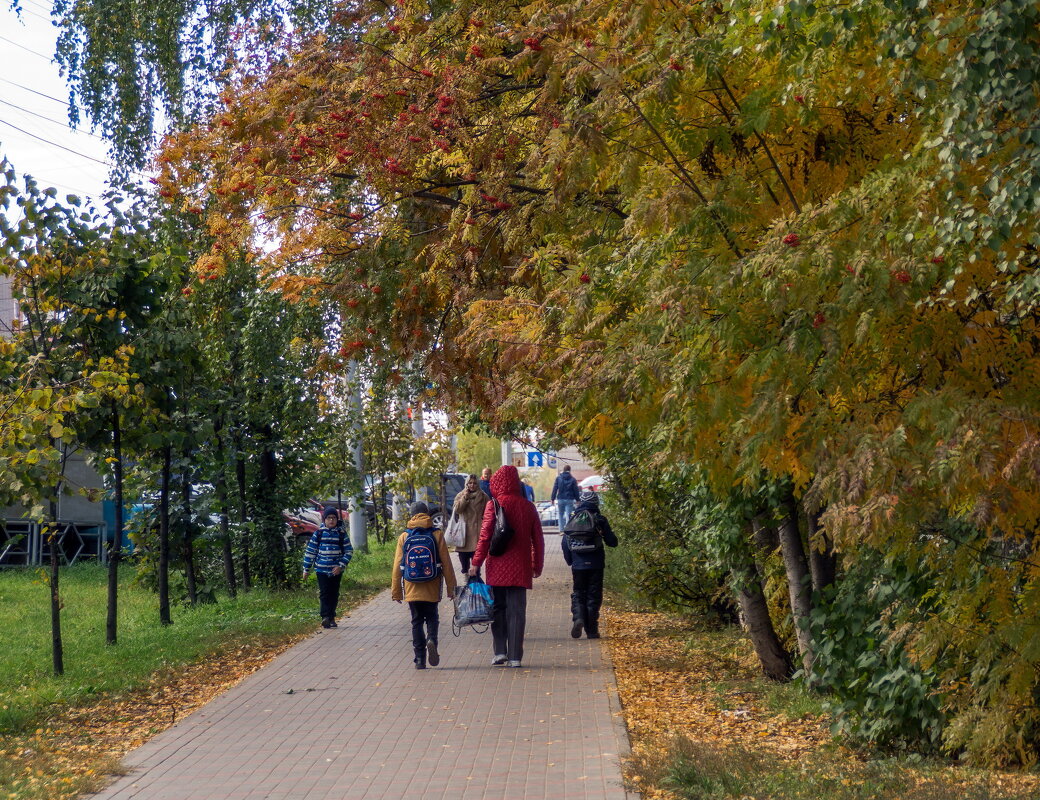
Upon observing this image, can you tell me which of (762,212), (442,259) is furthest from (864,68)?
(442,259)

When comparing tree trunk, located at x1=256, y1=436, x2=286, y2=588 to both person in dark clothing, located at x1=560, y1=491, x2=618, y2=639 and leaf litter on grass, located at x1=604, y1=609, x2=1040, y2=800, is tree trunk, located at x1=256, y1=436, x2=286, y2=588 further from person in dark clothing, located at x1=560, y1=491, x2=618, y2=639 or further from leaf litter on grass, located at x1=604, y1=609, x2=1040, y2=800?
leaf litter on grass, located at x1=604, y1=609, x2=1040, y2=800

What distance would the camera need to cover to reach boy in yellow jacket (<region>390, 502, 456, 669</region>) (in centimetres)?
1073

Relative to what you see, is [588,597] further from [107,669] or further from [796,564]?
[107,669]

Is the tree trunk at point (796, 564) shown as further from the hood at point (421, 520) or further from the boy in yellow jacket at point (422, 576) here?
the hood at point (421, 520)

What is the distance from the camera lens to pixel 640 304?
6.77 meters

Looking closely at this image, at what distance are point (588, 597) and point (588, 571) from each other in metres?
0.37

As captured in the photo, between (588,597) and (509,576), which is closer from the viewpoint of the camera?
(509,576)

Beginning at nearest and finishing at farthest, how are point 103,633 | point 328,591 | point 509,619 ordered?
point 509,619 → point 328,591 → point 103,633

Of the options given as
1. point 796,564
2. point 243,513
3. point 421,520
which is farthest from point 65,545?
point 796,564

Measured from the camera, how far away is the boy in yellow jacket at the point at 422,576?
35.2 feet

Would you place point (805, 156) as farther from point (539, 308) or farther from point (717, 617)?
point (717, 617)

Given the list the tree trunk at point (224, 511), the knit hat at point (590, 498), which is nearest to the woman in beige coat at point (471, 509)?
the tree trunk at point (224, 511)

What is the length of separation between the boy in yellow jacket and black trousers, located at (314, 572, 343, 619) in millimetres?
2599

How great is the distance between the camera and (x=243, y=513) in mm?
18078
